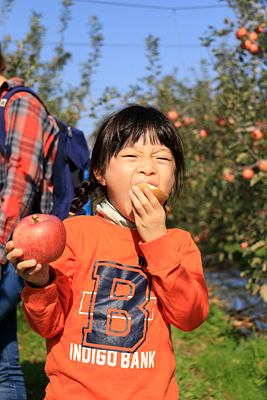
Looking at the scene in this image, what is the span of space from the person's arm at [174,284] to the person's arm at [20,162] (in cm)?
68

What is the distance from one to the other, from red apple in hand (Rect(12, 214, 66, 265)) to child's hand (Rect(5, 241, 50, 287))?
0.02 m

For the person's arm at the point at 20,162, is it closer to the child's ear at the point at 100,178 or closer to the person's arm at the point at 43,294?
the child's ear at the point at 100,178

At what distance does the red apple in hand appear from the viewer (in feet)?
3.09

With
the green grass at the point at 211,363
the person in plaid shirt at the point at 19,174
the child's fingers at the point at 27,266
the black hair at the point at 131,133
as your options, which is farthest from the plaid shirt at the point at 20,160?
the green grass at the point at 211,363

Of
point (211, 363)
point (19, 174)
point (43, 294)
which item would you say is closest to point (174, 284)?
point (43, 294)

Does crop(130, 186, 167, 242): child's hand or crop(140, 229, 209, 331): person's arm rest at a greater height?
crop(130, 186, 167, 242): child's hand

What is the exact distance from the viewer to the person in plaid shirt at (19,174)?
149 centimetres

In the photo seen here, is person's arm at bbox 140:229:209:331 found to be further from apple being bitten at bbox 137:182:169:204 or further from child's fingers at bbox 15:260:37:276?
child's fingers at bbox 15:260:37:276

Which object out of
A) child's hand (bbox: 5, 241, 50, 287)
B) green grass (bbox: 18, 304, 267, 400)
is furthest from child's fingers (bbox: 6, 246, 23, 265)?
green grass (bbox: 18, 304, 267, 400)

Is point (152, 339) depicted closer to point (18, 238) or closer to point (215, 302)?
point (18, 238)

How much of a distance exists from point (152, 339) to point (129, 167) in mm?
475

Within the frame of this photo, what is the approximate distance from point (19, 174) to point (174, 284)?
821mm

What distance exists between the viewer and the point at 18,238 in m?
0.99

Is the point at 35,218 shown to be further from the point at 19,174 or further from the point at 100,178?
the point at 19,174
